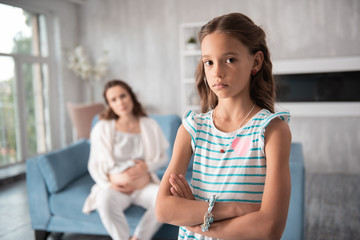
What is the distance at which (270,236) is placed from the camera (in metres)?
0.87

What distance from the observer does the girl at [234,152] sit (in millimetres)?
875

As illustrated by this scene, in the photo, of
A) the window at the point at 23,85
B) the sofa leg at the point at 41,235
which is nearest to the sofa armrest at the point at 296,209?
the sofa leg at the point at 41,235

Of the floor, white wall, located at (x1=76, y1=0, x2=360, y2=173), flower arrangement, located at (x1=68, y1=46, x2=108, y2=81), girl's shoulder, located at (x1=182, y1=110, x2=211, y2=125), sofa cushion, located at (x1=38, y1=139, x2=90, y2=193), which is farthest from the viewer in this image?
flower arrangement, located at (x1=68, y1=46, x2=108, y2=81)

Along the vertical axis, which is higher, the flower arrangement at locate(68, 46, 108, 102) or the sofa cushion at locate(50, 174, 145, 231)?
the flower arrangement at locate(68, 46, 108, 102)

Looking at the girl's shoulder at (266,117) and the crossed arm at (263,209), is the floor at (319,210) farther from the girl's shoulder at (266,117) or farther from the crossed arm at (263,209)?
the girl's shoulder at (266,117)

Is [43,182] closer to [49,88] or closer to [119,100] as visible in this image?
[119,100]

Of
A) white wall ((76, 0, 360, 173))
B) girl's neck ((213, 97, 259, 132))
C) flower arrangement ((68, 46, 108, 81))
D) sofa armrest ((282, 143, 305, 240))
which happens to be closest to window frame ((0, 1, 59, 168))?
flower arrangement ((68, 46, 108, 81))

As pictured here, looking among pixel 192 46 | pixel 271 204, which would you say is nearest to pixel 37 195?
pixel 271 204

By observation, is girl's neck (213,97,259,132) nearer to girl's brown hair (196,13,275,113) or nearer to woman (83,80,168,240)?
girl's brown hair (196,13,275,113)

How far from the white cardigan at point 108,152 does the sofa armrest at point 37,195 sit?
37cm

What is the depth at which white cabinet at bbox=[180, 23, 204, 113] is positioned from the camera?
4883 mm

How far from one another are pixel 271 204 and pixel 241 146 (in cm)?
17

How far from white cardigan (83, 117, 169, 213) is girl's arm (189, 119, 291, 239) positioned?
1556 millimetres

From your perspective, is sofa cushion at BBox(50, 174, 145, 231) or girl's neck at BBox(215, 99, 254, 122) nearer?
Answer: girl's neck at BBox(215, 99, 254, 122)
